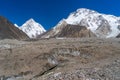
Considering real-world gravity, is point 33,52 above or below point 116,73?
above

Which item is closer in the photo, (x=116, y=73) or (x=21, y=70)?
(x=116, y=73)

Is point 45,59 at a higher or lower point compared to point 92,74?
higher

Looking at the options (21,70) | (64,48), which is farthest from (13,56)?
(64,48)

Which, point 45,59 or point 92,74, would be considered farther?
point 45,59

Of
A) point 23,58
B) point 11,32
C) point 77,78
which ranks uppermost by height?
point 11,32

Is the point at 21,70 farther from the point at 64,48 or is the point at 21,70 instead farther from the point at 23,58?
the point at 64,48

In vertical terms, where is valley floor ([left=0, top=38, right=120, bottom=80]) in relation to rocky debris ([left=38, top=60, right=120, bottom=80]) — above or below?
above

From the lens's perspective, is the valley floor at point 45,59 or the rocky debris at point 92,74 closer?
the rocky debris at point 92,74

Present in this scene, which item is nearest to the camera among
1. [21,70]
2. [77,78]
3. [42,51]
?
[77,78]

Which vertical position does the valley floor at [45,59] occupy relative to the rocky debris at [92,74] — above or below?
above

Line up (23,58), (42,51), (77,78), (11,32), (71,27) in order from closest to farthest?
(77,78) → (23,58) → (42,51) → (11,32) → (71,27)

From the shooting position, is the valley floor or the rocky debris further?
the valley floor
